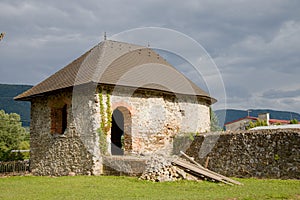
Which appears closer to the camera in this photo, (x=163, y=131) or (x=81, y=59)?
(x=163, y=131)

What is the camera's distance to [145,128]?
15.2 metres

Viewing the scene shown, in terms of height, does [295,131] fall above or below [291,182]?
above

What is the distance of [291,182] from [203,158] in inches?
146

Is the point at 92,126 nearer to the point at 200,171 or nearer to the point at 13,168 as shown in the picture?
the point at 200,171

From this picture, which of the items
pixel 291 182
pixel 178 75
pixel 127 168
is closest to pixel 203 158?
pixel 127 168

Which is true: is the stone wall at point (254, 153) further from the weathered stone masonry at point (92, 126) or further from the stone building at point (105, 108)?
the stone building at point (105, 108)

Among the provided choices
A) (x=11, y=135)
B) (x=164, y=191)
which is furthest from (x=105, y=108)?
(x=11, y=135)

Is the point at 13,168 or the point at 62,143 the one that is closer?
the point at 62,143

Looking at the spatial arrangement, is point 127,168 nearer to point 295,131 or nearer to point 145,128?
point 145,128

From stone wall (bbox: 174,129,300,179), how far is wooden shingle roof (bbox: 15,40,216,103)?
3858 millimetres

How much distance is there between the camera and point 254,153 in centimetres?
1162

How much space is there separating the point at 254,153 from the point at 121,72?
21.0 feet

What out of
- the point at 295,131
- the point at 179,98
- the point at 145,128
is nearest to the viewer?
the point at 295,131

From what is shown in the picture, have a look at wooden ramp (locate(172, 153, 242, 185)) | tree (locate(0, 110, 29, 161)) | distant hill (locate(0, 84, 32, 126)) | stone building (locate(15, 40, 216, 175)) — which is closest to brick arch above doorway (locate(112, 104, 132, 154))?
stone building (locate(15, 40, 216, 175))
